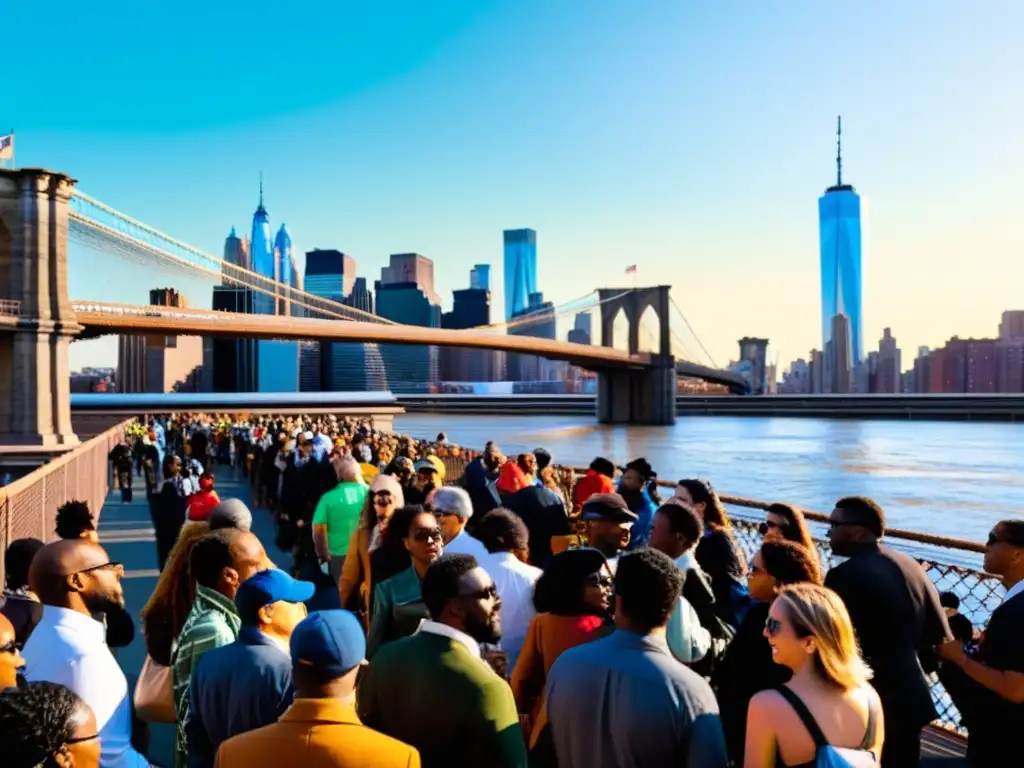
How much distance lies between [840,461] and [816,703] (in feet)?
111

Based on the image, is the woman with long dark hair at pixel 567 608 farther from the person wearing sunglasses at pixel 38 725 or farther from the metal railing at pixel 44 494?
the metal railing at pixel 44 494

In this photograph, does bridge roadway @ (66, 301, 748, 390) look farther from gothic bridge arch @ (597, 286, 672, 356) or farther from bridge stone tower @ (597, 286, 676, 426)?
gothic bridge arch @ (597, 286, 672, 356)

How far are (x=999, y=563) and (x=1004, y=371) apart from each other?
15781 centimetres

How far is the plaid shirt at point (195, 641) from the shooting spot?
255 centimetres

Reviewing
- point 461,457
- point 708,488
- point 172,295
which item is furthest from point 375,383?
point 708,488

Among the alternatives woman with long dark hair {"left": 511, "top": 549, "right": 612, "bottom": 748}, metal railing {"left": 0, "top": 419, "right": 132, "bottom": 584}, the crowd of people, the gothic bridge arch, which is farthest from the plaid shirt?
the gothic bridge arch

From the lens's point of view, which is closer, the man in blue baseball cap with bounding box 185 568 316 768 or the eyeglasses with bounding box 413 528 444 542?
the man in blue baseball cap with bounding box 185 568 316 768

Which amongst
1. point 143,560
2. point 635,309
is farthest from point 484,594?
point 635,309

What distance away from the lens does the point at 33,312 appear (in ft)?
72.0

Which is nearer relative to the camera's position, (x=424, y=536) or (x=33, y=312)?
(x=424, y=536)

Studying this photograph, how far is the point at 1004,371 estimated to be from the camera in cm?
14188

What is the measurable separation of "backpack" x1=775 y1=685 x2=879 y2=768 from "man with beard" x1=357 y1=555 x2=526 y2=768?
64 centimetres

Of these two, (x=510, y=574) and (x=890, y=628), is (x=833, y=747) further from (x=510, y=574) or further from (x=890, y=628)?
(x=510, y=574)

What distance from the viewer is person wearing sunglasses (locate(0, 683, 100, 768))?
1.49m
